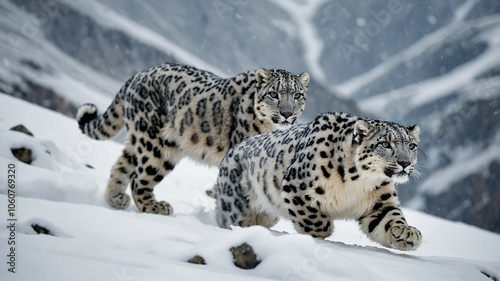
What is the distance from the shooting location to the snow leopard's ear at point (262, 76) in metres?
7.33

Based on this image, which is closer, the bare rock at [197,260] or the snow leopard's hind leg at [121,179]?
the bare rock at [197,260]

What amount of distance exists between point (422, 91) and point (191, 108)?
3983 centimetres

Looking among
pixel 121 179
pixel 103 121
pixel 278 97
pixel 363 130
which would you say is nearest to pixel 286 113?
pixel 278 97

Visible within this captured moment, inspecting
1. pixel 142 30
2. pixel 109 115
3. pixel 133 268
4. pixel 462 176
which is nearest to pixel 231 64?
pixel 142 30

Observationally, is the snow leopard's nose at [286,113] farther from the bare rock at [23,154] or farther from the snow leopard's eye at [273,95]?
the bare rock at [23,154]

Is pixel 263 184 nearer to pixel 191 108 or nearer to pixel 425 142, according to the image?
pixel 191 108

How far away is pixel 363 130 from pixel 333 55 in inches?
1998

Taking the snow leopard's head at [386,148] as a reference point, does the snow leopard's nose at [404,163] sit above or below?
below

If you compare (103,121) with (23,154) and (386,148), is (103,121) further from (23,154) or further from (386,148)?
(386,148)

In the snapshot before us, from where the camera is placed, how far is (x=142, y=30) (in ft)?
117

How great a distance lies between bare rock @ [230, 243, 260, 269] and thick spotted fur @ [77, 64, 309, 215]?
11.3 ft

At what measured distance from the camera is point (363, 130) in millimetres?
5277

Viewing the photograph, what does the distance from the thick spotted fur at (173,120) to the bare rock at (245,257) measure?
3436mm

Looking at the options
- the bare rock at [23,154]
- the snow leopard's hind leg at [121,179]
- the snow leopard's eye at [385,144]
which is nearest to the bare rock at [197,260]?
the snow leopard's eye at [385,144]
